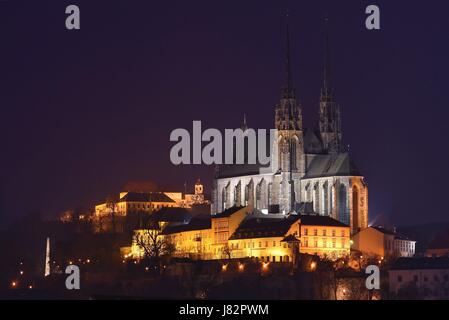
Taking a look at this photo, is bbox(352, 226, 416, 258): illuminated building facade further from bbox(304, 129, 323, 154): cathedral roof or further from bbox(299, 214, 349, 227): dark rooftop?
bbox(304, 129, 323, 154): cathedral roof

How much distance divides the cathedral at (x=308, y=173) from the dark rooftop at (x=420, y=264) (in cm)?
1223

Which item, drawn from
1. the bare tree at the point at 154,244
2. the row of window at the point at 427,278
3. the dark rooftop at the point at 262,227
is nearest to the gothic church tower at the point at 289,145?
the dark rooftop at the point at 262,227

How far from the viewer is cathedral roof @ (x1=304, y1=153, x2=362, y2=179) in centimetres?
13562

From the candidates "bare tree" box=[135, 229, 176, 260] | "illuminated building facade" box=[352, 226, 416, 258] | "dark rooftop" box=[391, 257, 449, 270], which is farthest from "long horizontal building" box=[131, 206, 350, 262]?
"dark rooftop" box=[391, 257, 449, 270]

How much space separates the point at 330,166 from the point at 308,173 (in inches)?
97.6

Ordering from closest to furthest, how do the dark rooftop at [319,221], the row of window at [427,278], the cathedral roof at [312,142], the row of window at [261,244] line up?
the row of window at [427,278] < the row of window at [261,244] < the dark rooftop at [319,221] < the cathedral roof at [312,142]

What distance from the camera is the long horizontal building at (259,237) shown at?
124 m

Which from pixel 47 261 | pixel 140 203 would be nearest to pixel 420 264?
pixel 47 261

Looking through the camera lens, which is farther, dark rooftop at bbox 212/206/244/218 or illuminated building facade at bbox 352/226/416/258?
dark rooftop at bbox 212/206/244/218

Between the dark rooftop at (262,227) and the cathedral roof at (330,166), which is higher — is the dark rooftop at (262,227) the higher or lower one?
the lower one

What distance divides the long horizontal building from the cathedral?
417 cm

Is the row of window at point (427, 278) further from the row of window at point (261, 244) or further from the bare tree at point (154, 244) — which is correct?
the bare tree at point (154, 244)

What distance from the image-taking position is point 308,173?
5472 inches
